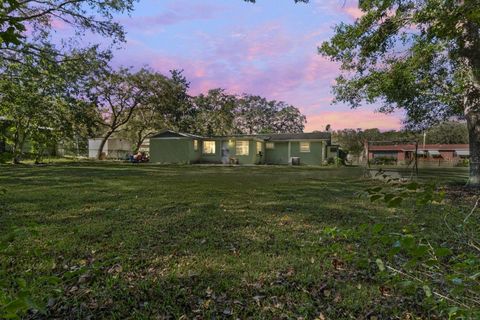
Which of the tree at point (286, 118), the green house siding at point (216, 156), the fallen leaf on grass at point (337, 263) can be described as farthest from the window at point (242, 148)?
the tree at point (286, 118)

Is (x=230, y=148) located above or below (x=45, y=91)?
below

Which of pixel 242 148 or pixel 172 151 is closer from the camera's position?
pixel 172 151

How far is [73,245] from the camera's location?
4129mm

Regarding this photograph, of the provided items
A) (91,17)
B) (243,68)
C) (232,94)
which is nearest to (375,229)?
(91,17)

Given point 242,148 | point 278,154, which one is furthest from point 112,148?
point 278,154

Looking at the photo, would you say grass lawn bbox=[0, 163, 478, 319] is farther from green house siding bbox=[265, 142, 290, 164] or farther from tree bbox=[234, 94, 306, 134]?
tree bbox=[234, 94, 306, 134]

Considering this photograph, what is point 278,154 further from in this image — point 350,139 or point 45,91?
point 350,139

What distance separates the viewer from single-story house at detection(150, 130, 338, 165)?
2777 centimetres

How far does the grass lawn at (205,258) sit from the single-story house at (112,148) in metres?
35.4

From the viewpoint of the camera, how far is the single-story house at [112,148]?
40438 millimetres

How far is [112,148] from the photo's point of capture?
43.4m

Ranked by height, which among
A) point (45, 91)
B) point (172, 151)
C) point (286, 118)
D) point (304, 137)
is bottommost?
point (172, 151)

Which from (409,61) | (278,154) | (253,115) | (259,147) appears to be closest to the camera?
(409,61)

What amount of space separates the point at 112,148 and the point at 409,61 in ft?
135
